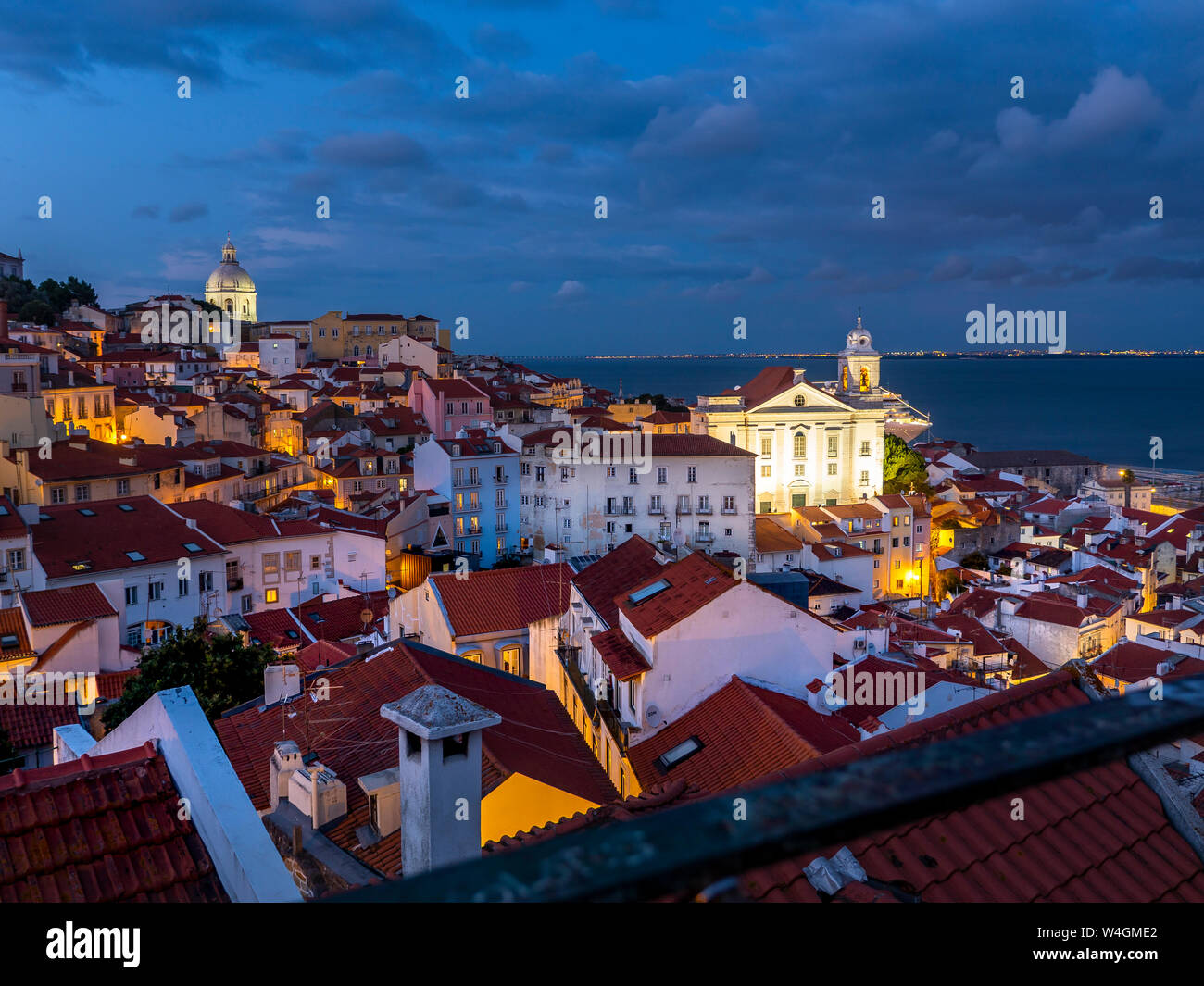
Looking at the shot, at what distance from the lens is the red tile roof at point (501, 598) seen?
1520cm

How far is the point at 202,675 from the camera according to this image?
1297cm

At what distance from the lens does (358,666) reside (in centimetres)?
1108

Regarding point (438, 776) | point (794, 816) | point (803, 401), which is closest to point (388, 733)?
point (438, 776)

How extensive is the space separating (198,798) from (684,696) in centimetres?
820

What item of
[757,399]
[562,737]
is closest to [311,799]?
[562,737]

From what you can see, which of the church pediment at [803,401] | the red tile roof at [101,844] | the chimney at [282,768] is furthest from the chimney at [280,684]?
the church pediment at [803,401]

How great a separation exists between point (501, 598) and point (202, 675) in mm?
4835

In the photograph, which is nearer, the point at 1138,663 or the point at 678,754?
the point at 678,754

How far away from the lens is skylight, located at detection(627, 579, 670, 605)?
12992mm

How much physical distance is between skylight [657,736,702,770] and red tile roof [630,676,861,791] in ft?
0.19

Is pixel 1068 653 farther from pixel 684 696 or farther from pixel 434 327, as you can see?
pixel 434 327

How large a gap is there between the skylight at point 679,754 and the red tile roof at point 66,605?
12.5 meters

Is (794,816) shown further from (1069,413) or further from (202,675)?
(1069,413)

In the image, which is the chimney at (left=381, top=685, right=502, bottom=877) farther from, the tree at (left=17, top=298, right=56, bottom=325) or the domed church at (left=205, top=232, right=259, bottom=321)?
the domed church at (left=205, top=232, right=259, bottom=321)
